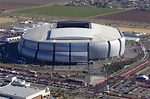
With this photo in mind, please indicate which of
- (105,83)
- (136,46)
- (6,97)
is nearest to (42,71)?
(105,83)

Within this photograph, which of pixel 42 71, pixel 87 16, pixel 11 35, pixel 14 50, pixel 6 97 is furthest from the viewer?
pixel 87 16

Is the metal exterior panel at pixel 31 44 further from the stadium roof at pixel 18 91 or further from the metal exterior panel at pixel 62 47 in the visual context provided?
the stadium roof at pixel 18 91

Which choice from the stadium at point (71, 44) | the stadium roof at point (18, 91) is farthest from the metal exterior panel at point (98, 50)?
the stadium roof at point (18, 91)

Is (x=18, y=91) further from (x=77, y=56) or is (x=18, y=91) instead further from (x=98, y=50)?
(x=98, y=50)

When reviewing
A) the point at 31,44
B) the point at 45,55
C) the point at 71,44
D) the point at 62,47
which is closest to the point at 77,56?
the point at 71,44

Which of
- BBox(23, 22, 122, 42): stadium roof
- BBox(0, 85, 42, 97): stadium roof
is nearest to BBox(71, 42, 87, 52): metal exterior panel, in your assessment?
BBox(23, 22, 122, 42): stadium roof

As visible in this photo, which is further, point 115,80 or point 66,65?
point 66,65

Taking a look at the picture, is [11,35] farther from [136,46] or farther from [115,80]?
[115,80]

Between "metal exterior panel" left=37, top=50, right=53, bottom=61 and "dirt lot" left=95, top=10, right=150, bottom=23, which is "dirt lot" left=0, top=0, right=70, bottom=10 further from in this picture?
"metal exterior panel" left=37, top=50, right=53, bottom=61
